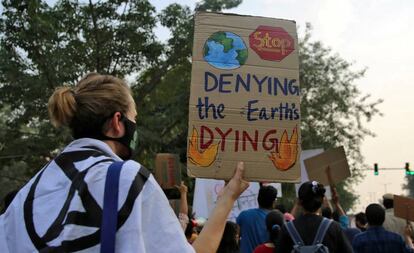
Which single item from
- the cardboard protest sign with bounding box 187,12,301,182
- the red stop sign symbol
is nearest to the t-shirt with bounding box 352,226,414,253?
the cardboard protest sign with bounding box 187,12,301,182

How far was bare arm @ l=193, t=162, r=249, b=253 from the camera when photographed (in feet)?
8.11

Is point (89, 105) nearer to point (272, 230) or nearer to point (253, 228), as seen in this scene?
point (272, 230)

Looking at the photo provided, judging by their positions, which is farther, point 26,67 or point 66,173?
point 26,67

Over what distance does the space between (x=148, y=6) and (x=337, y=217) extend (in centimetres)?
1202

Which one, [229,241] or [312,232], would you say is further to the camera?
[229,241]

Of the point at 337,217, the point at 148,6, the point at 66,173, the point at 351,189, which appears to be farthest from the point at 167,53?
the point at 351,189

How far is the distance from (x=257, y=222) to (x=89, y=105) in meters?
4.02

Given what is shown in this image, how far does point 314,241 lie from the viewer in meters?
4.30

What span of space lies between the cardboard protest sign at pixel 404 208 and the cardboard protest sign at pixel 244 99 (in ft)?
10.7

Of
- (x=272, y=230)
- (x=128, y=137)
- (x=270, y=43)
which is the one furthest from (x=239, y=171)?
(x=272, y=230)

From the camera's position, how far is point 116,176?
1.81m

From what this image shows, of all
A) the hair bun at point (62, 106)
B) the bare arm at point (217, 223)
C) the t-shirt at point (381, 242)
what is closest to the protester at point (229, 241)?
the t-shirt at point (381, 242)

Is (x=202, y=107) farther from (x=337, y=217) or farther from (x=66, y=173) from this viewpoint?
(x=337, y=217)

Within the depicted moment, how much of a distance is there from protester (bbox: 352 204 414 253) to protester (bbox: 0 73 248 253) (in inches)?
160
